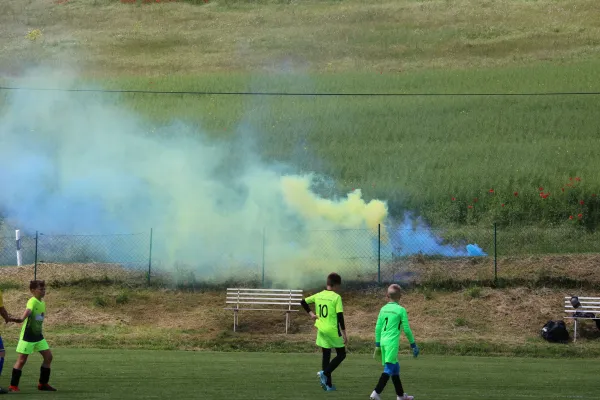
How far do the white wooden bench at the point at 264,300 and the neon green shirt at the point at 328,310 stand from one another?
10.5m

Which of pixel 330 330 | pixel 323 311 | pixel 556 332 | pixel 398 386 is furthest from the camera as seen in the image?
pixel 556 332

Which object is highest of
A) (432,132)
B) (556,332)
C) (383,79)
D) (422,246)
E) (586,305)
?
(383,79)

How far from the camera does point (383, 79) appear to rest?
5750cm

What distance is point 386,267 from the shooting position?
32781mm

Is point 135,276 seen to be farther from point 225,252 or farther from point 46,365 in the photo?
point 46,365

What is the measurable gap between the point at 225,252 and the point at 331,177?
36.7ft

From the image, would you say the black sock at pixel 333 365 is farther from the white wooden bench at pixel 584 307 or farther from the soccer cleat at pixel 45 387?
the white wooden bench at pixel 584 307

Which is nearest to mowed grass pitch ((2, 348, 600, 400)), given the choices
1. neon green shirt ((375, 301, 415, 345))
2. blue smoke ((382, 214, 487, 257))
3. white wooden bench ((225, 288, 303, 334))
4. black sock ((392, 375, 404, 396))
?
black sock ((392, 375, 404, 396))

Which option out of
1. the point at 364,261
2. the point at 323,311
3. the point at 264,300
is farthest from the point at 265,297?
the point at 323,311

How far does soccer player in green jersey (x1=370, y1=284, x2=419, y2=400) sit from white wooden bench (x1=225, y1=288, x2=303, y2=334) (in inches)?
492

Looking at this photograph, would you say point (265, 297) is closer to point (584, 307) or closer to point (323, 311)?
point (584, 307)

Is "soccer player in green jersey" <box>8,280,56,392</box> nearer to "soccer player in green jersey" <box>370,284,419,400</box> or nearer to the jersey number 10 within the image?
the jersey number 10

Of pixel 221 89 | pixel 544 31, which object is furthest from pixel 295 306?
pixel 544 31

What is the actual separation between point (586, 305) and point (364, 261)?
791 centimetres
